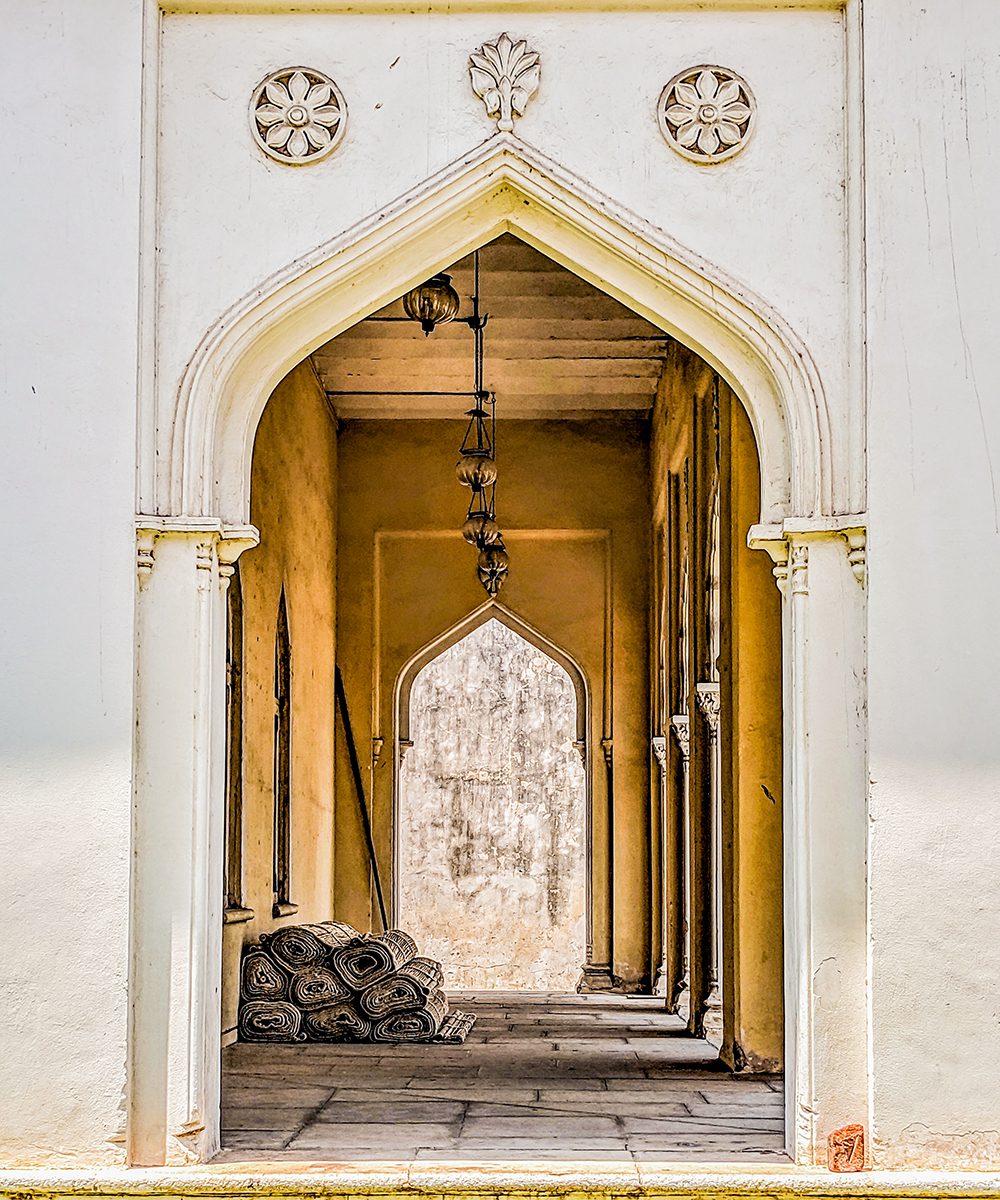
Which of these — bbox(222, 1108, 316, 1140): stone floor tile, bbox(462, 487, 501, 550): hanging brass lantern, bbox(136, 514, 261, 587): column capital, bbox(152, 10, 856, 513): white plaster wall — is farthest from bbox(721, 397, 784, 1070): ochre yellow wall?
bbox(462, 487, 501, 550): hanging brass lantern

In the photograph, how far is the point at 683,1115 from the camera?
7.19 meters

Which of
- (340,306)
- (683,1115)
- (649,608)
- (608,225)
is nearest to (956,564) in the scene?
(608,225)

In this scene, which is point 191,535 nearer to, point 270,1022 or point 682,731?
point 270,1022

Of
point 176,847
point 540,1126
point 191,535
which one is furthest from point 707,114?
point 540,1126

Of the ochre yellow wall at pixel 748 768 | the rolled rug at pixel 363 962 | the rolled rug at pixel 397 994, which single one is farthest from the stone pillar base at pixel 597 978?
the ochre yellow wall at pixel 748 768

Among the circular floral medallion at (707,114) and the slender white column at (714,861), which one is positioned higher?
the circular floral medallion at (707,114)

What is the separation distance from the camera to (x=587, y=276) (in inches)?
243

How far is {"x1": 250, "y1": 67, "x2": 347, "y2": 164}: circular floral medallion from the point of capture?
19.6 feet

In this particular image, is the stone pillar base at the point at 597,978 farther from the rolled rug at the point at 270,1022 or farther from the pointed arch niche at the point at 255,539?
the pointed arch niche at the point at 255,539

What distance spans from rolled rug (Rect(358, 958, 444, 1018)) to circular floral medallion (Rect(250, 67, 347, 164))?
233 inches

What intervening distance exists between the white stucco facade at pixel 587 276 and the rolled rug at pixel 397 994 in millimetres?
4610

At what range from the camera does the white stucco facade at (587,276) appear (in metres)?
5.60

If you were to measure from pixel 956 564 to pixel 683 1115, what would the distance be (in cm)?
278

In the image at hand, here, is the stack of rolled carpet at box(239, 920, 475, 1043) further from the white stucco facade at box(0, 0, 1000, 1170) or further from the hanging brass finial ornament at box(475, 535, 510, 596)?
the white stucco facade at box(0, 0, 1000, 1170)
